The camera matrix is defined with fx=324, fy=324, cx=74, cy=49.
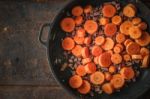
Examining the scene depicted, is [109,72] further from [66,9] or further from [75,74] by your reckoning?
[66,9]

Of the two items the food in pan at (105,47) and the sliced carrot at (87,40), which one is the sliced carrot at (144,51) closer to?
the food in pan at (105,47)

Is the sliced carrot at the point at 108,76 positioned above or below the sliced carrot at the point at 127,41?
below

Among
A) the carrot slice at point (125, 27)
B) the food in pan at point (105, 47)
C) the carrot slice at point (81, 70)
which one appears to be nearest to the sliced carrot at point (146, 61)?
the food in pan at point (105, 47)

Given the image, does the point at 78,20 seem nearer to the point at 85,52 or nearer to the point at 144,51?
the point at 85,52

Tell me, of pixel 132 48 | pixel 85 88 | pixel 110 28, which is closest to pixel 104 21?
pixel 110 28

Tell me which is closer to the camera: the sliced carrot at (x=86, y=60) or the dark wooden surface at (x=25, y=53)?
the sliced carrot at (x=86, y=60)

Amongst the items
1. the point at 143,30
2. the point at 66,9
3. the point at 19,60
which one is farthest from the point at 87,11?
the point at 19,60

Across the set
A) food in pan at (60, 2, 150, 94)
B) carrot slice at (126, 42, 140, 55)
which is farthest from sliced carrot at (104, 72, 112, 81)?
carrot slice at (126, 42, 140, 55)
